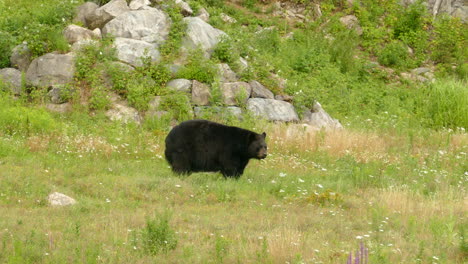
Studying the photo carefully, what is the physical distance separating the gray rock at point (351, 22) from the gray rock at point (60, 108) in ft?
55.3

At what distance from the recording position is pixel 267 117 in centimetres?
2031

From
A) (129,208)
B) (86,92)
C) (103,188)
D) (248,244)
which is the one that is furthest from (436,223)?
(86,92)

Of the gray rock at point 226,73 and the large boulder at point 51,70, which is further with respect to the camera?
the gray rock at point 226,73

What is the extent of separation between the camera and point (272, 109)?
67.9ft

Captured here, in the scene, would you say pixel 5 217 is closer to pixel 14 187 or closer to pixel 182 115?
pixel 14 187

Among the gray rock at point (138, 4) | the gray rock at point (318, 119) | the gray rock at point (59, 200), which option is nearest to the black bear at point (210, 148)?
the gray rock at point (59, 200)

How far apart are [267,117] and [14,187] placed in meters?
9.90

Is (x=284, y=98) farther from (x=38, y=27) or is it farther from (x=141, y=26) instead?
(x=38, y=27)

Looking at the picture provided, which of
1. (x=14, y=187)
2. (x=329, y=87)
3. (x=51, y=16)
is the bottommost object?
(x=329, y=87)

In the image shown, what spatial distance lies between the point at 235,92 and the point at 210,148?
22.4 feet

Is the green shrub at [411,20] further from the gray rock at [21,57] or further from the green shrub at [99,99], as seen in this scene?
the gray rock at [21,57]

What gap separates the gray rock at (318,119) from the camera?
69.3ft

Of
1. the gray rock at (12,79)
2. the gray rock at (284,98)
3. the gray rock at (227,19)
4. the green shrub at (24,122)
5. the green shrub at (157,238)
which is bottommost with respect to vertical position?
the gray rock at (227,19)

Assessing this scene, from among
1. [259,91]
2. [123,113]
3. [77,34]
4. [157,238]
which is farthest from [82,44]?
[157,238]
